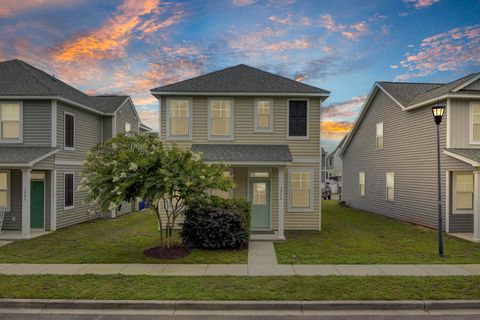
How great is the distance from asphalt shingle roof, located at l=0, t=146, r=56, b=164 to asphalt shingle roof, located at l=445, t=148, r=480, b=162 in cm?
1782

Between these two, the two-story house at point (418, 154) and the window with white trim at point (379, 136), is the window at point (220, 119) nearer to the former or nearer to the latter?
the two-story house at point (418, 154)

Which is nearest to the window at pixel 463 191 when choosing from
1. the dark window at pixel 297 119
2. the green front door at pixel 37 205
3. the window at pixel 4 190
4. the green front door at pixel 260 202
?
the dark window at pixel 297 119

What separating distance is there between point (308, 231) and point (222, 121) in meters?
6.43

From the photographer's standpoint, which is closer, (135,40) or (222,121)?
(222,121)

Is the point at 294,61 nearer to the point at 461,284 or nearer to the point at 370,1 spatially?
the point at 370,1

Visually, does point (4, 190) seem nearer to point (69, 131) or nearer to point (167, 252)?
point (69, 131)

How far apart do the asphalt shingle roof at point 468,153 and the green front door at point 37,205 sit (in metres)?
18.6

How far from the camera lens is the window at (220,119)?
15.0m

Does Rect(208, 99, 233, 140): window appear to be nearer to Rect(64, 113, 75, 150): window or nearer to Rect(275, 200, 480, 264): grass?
Rect(275, 200, 480, 264): grass

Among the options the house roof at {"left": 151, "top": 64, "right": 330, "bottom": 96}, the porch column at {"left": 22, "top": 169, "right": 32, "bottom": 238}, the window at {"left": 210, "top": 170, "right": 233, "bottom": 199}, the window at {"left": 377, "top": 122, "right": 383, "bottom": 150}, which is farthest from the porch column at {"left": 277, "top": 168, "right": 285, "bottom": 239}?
the window at {"left": 377, "top": 122, "right": 383, "bottom": 150}

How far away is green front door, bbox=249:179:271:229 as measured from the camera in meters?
14.7

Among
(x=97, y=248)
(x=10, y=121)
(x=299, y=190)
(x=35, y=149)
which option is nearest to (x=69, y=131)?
(x=35, y=149)

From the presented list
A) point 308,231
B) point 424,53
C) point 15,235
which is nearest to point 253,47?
point 424,53

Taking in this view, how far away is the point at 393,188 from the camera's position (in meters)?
19.3
